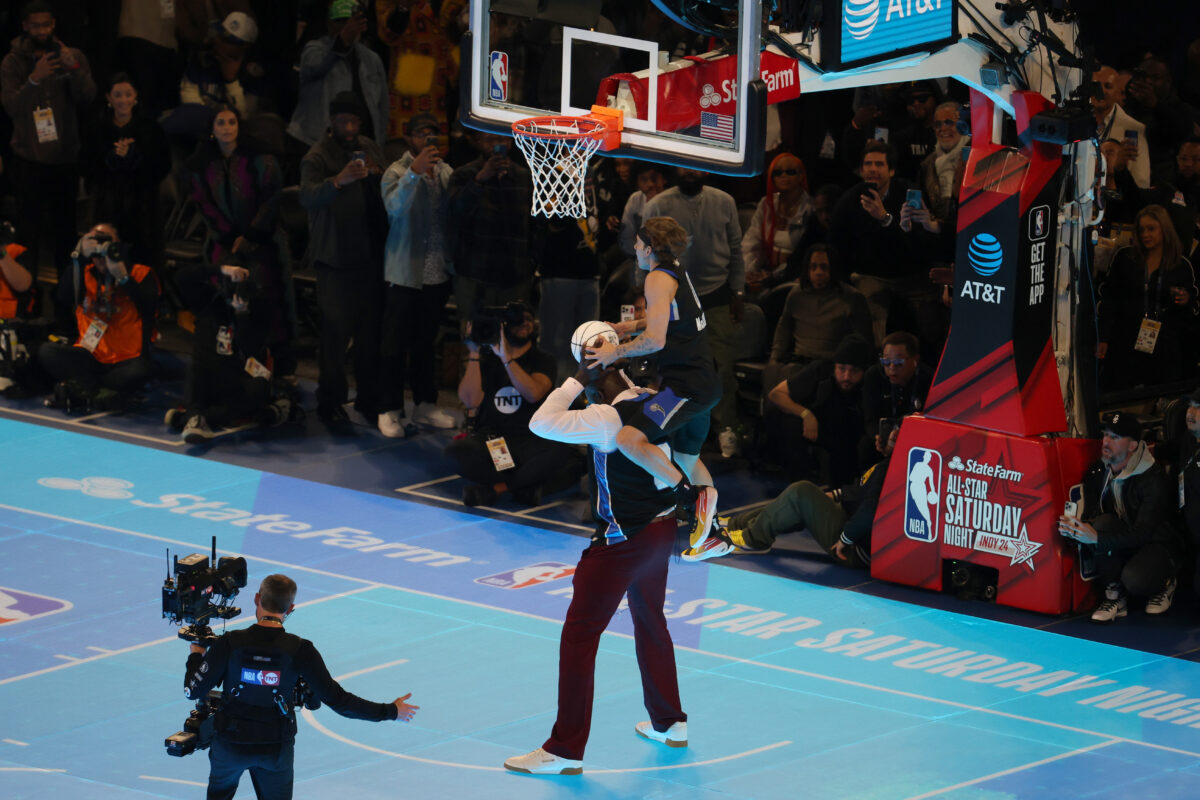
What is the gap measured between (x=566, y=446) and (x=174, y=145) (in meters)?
6.43

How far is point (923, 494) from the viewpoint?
1218cm

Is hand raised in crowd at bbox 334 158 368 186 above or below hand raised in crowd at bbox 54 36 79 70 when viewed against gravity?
below

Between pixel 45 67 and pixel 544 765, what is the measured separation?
11.3 metres

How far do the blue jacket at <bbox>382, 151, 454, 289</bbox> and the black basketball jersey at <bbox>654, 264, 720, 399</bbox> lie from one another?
562 centimetres

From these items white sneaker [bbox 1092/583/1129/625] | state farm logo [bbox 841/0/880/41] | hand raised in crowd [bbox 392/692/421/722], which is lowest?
white sneaker [bbox 1092/583/1129/625]

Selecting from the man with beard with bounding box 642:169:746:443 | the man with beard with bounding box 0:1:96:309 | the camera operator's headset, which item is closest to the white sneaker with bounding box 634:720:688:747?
the camera operator's headset

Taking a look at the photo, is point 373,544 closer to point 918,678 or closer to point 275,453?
point 275,453

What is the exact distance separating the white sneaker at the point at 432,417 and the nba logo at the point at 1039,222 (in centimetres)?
614

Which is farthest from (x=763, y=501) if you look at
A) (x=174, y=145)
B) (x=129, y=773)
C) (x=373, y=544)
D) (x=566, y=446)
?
(x=174, y=145)

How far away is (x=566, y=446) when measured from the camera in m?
14.1

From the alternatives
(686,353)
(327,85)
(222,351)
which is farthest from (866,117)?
(686,353)

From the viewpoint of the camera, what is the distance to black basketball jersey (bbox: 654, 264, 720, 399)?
387 inches

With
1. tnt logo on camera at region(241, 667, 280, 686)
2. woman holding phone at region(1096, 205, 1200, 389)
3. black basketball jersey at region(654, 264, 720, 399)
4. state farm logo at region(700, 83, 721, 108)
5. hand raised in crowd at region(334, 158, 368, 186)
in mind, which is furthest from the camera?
hand raised in crowd at region(334, 158, 368, 186)

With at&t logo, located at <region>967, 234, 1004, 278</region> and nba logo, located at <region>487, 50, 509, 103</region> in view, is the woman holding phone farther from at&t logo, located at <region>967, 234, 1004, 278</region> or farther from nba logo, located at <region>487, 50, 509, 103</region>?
nba logo, located at <region>487, 50, 509, 103</region>
